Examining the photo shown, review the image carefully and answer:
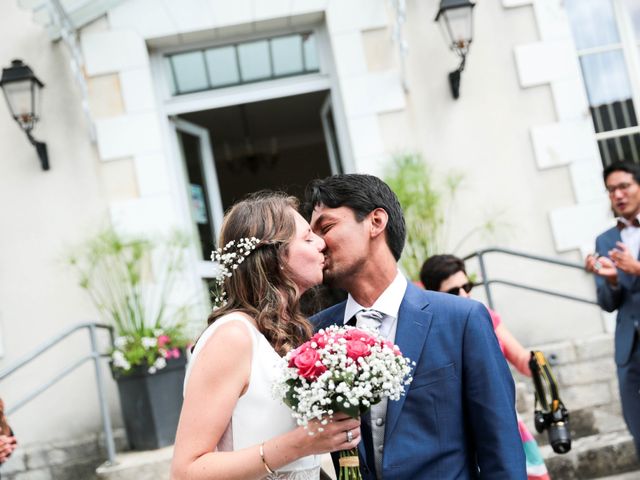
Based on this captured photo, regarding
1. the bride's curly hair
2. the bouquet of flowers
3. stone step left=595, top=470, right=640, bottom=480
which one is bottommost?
stone step left=595, top=470, right=640, bottom=480

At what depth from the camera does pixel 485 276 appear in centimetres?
583

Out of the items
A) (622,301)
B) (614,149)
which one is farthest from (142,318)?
(614,149)

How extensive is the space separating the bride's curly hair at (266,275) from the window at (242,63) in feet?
14.6

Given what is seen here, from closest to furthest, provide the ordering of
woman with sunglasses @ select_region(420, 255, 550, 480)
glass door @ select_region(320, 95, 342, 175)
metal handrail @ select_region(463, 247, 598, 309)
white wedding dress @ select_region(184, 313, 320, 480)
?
1. white wedding dress @ select_region(184, 313, 320, 480)
2. woman with sunglasses @ select_region(420, 255, 550, 480)
3. metal handrail @ select_region(463, 247, 598, 309)
4. glass door @ select_region(320, 95, 342, 175)

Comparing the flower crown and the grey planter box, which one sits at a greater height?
the flower crown

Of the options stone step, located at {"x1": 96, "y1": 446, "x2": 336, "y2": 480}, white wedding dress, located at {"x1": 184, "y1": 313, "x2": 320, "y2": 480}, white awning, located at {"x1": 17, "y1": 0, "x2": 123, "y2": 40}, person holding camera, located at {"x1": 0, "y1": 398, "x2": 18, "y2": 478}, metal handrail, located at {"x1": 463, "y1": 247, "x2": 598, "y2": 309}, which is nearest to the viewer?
white wedding dress, located at {"x1": 184, "y1": 313, "x2": 320, "y2": 480}

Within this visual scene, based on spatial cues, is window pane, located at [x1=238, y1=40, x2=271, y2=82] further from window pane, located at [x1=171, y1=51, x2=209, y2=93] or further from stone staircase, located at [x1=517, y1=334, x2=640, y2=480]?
stone staircase, located at [x1=517, y1=334, x2=640, y2=480]

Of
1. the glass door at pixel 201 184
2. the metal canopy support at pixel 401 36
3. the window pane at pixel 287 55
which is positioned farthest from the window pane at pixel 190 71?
the metal canopy support at pixel 401 36

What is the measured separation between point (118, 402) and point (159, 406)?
0.70 metres

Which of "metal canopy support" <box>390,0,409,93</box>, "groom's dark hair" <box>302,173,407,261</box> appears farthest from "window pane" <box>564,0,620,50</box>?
"groom's dark hair" <box>302,173,407,261</box>

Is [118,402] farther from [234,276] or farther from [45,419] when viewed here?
[234,276]

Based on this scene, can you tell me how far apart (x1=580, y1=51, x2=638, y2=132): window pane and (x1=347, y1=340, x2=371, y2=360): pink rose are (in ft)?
17.2

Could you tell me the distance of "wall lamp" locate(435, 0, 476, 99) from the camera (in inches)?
238

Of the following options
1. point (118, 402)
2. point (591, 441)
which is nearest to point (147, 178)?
point (118, 402)
